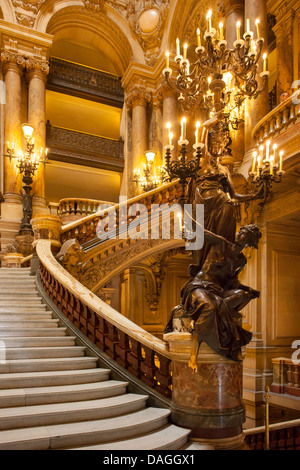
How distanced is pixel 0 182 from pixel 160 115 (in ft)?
21.3

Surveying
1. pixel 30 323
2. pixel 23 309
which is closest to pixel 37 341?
pixel 30 323

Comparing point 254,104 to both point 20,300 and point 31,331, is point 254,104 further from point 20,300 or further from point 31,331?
point 31,331

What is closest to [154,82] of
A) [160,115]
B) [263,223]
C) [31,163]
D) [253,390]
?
[160,115]

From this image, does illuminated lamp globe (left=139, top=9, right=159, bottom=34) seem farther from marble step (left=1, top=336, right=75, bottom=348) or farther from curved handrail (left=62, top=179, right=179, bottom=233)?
marble step (left=1, top=336, right=75, bottom=348)

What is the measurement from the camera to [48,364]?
381 centimetres

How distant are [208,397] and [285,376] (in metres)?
4.22

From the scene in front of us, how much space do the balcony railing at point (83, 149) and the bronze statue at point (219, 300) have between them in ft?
36.4

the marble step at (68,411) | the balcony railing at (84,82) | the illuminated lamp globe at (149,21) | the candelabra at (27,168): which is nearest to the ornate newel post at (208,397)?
the marble step at (68,411)

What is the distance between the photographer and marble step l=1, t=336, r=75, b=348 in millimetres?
4199

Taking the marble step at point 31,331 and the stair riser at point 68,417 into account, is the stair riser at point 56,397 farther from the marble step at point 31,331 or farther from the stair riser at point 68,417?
the marble step at point 31,331

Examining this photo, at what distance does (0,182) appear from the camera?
11117mm

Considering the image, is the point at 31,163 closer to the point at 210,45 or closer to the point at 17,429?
the point at 210,45
